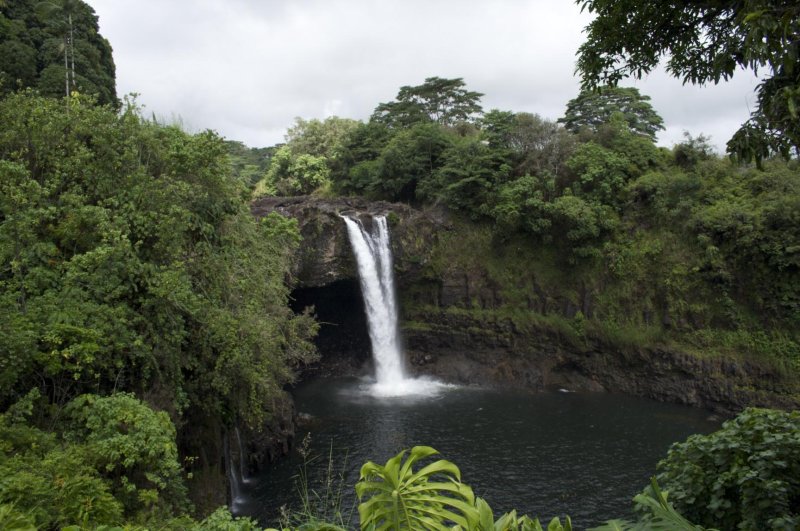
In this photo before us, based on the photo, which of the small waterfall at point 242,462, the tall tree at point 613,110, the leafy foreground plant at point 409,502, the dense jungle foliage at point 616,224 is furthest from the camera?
the tall tree at point 613,110

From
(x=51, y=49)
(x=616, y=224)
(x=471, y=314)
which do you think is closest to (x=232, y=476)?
(x=471, y=314)

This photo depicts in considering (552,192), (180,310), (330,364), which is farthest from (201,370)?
(552,192)

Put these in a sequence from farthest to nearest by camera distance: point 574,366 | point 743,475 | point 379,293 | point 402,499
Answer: point 379,293 < point 574,366 < point 743,475 < point 402,499

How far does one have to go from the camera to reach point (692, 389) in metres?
20.9

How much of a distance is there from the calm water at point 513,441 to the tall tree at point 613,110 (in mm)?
16869

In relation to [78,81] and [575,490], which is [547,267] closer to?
[575,490]

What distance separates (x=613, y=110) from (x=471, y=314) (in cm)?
1543

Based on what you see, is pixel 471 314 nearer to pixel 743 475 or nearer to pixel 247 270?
pixel 247 270

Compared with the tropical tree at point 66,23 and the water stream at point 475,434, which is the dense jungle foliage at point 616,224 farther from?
the tropical tree at point 66,23

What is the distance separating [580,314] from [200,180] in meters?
18.0

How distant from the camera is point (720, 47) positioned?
675 centimetres

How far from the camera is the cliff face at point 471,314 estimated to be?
22328mm

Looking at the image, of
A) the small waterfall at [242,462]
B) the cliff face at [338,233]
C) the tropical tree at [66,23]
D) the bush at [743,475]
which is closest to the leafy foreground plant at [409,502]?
the bush at [743,475]

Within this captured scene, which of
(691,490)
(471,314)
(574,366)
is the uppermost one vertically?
(471,314)
